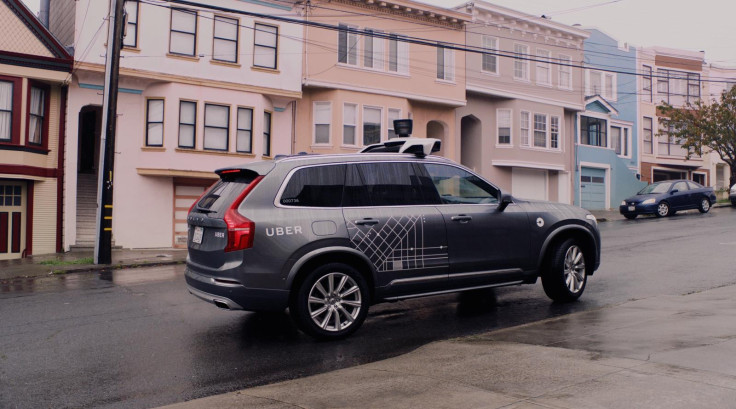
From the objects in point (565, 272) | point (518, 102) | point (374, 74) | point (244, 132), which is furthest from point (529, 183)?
point (565, 272)

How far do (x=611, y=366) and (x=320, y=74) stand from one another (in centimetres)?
2135

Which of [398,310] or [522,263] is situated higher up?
[522,263]

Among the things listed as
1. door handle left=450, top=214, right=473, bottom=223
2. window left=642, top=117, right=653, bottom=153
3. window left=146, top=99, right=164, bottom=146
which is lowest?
door handle left=450, top=214, right=473, bottom=223

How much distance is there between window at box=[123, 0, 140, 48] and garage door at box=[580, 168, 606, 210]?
24479mm

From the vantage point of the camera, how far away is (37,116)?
20.6 meters

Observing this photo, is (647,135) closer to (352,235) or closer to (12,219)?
(12,219)

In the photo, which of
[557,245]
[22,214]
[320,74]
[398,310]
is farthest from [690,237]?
[22,214]

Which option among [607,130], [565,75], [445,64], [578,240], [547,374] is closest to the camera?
[547,374]

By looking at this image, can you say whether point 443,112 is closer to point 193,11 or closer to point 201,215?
point 193,11

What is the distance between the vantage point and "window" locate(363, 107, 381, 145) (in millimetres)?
26469

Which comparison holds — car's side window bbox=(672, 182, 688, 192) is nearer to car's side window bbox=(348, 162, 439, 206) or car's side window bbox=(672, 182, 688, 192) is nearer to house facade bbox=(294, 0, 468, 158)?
house facade bbox=(294, 0, 468, 158)

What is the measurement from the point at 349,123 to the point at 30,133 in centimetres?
1140

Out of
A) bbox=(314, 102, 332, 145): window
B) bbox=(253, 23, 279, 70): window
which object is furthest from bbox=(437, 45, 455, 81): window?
bbox=(253, 23, 279, 70): window

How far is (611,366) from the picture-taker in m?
5.27
